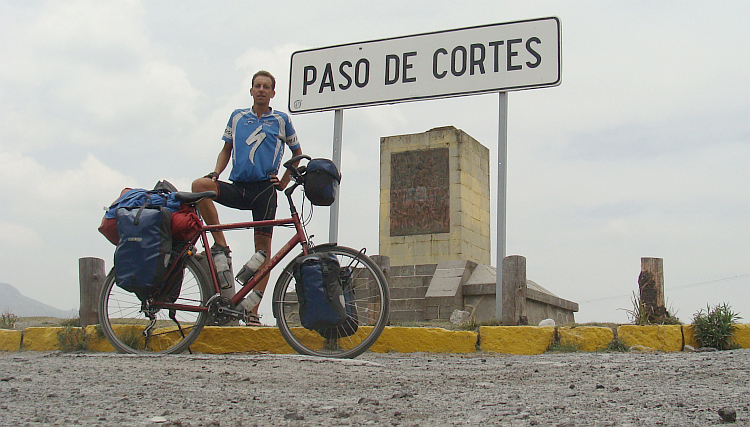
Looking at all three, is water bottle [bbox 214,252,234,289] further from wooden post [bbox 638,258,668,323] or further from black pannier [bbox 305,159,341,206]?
wooden post [bbox 638,258,668,323]

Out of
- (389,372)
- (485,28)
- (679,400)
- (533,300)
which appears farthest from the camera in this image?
(533,300)

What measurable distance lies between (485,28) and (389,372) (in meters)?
3.68

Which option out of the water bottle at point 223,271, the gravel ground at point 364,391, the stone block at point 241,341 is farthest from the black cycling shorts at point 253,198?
the gravel ground at point 364,391

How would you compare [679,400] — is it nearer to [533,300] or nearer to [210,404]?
[210,404]

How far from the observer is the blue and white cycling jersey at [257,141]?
5.23 meters

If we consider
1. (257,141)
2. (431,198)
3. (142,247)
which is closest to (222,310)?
(142,247)

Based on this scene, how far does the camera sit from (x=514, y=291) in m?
6.54

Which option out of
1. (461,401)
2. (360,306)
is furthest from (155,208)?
(461,401)

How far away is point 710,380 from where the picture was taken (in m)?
3.78

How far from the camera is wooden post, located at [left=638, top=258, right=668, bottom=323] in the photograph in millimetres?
6711

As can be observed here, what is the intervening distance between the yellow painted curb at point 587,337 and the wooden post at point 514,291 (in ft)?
1.90

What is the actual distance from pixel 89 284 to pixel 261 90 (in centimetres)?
258

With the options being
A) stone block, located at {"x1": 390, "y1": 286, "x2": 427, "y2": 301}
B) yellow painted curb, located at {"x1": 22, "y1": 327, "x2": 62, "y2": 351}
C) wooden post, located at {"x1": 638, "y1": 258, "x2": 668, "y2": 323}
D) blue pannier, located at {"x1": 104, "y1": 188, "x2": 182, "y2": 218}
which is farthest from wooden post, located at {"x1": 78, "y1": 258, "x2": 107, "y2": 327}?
stone block, located at {"x1": 390, "y1": 286, "x2": 427, "y2": 301}

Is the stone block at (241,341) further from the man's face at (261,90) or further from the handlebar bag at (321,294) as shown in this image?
the man's face at (261,90)
